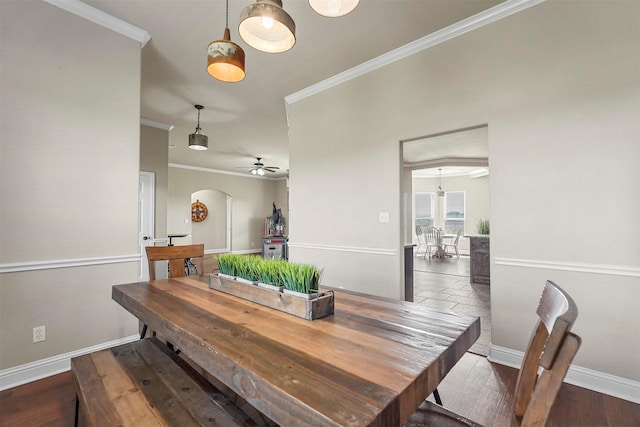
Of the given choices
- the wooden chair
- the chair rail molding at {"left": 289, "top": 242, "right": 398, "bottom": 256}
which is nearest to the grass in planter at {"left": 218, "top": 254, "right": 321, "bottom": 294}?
the wooden chair

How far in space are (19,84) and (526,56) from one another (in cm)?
392

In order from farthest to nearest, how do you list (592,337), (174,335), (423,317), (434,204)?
1. (434,204)
2. (592,337)
3. (423,317)
4. (174,335)

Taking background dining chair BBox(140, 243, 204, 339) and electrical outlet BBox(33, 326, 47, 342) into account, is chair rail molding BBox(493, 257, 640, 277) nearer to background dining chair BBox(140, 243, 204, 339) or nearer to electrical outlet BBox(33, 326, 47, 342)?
background dining chair BBox(140, 243, 204, 339)

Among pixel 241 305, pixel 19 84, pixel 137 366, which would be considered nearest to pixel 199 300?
pixel 241 305

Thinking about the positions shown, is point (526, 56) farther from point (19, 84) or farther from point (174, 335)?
point (19, 84)

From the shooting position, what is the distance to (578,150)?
79.7 inches

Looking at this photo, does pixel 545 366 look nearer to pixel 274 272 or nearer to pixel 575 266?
pixel 274 272

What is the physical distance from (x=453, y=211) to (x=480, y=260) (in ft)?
17.1

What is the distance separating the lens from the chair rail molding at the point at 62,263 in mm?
2037

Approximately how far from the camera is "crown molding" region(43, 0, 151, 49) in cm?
229

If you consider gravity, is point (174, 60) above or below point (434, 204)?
above

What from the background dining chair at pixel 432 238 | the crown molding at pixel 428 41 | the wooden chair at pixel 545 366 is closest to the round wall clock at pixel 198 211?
the crown molding at pixel 428 41

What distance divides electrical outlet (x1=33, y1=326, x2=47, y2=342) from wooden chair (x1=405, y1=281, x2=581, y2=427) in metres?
2.72

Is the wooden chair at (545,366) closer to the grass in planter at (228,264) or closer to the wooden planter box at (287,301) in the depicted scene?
the wooden planter box at (287,301)
